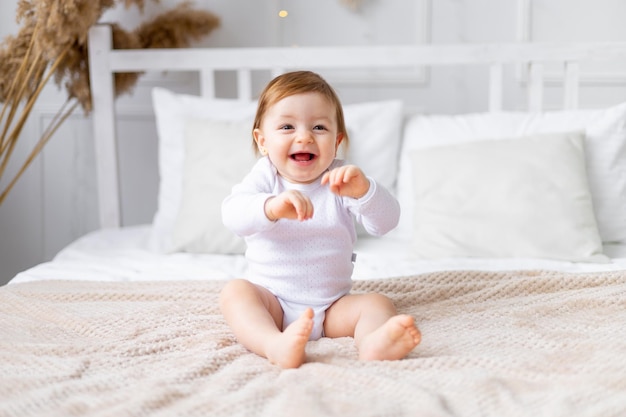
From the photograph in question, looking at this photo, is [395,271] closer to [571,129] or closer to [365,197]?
[365,197]

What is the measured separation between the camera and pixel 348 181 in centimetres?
112

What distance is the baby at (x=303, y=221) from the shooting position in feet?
3.80

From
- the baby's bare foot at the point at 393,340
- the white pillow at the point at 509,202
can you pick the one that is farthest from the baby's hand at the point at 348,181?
the white pillow at the point at 509,202

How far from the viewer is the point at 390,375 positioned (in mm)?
946

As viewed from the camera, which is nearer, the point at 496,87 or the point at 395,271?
the point at 395,271

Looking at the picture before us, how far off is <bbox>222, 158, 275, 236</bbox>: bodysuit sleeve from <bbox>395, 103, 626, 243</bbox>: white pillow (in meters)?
0.77

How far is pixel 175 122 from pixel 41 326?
0.93m

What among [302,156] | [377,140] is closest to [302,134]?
[302,156]

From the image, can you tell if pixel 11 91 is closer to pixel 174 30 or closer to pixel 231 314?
pixel 174 30

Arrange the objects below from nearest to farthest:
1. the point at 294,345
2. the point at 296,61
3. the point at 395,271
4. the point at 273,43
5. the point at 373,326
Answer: the point at 294,345 → the point at 373,326 → the point at 395,271 → the point at 296,61 → the point at 273,43

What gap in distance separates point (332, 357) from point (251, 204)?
274 mm

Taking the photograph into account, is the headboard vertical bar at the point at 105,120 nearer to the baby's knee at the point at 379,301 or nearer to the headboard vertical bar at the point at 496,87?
the headboard vertical bar at the point at 496,87

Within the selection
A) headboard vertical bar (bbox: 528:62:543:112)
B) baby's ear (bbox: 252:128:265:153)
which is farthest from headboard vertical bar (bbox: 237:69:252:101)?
baby's ear (bbox: 252:128:265:153)

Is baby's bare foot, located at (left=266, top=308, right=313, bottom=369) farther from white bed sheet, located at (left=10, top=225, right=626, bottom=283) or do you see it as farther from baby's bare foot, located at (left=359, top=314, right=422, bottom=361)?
white bed sheet, located at (left=10, top=225, right=626, bottom=283)
